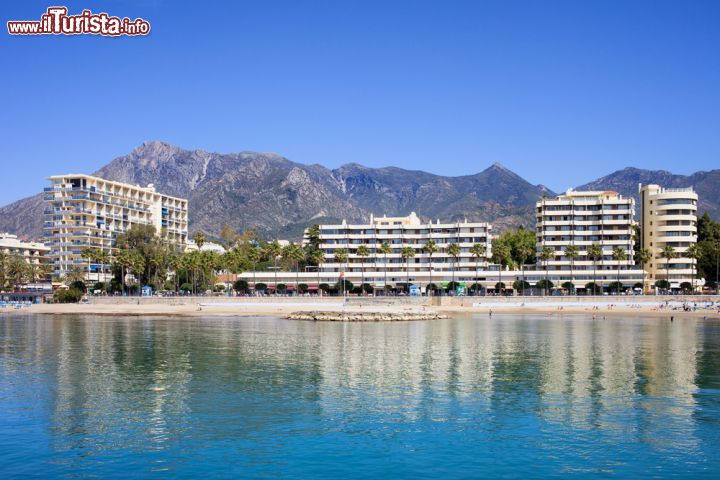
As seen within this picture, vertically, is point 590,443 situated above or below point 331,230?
below

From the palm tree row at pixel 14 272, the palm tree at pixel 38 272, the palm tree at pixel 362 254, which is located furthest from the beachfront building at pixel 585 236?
the palm tree at pixel 38 272

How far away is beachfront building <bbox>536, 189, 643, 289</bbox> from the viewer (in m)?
157

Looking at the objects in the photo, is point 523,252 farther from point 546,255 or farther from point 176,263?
point 176,263

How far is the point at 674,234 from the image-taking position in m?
155

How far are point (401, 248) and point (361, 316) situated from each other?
62911 millimetres

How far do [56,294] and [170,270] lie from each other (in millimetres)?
29924

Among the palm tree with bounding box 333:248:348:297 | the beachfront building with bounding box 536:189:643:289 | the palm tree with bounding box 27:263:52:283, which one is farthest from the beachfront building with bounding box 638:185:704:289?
the palm tree with bounding box 27:263:52:283

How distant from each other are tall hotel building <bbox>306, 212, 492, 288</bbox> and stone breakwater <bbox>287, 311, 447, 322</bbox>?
49.8 metres

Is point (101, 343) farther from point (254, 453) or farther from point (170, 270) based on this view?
point (170, 270)

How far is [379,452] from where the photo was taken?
27797 mm

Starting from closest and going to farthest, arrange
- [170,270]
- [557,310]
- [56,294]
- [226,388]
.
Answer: [226,388], [557,310], [56,294], [170,270]

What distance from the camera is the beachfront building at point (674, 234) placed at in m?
154

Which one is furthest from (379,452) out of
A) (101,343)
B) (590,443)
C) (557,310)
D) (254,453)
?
(557,310)

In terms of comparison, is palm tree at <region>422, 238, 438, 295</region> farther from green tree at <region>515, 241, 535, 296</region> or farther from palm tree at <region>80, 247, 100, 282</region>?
palm tree at <region>80, 247, 100, 282</region>
